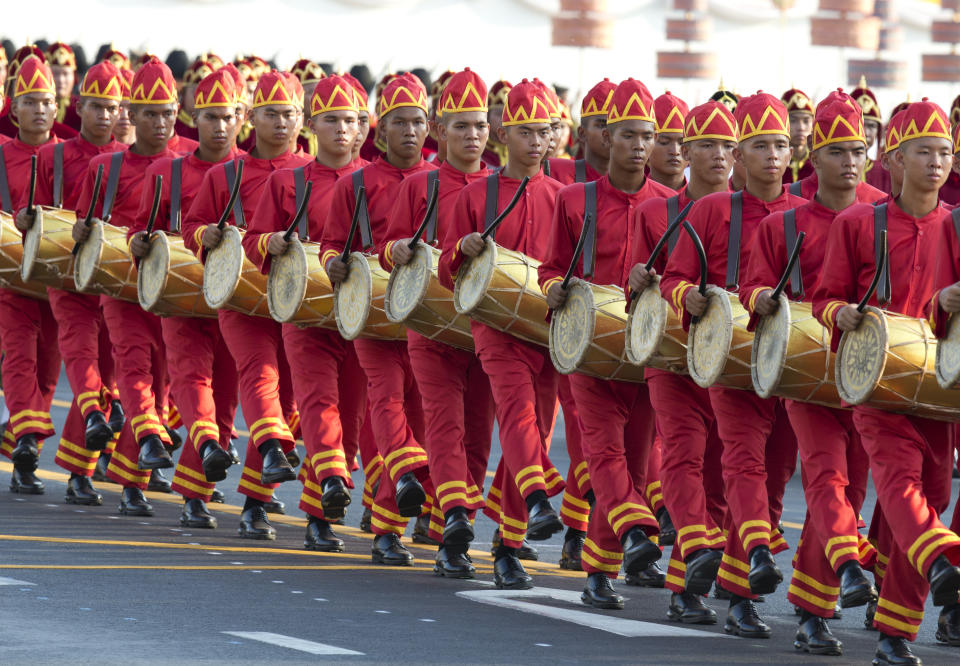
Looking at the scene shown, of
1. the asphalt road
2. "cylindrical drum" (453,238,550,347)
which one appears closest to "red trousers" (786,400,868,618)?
the asphalt road

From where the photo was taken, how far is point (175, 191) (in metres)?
10.9

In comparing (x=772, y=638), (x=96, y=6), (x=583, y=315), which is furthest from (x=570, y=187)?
(x=96, y=6)

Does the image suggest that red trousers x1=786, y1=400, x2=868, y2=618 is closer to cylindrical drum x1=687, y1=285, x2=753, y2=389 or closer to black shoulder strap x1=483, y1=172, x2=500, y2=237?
cylindrical drum x1=687, y1=285, x2=753, y2=389

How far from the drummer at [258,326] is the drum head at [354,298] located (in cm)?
61

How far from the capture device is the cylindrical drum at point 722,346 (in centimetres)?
802

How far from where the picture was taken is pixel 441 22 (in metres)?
31.1

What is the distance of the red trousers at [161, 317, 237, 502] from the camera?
34.2 feet

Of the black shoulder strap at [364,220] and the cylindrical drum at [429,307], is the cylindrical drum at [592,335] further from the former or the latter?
the black shoulder strap at [364,220]

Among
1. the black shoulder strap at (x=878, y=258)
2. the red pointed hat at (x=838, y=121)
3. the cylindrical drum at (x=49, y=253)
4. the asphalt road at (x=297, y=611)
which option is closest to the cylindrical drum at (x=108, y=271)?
the cylindrical drum at (x=49, y=253)

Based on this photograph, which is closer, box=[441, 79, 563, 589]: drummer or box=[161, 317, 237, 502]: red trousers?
box=[441, 79, 563, 589]: drummer

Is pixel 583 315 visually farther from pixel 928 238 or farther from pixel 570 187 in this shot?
pixel 928 238

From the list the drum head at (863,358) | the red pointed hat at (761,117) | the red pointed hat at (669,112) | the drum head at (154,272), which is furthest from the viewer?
the drum head at (154,272)

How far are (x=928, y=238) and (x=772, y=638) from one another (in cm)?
151

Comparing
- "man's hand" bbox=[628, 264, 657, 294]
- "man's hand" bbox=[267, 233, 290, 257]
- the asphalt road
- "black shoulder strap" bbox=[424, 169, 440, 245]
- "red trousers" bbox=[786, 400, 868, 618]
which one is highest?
"black shoulder strap" bbox=[424, 169, 440, 245]
